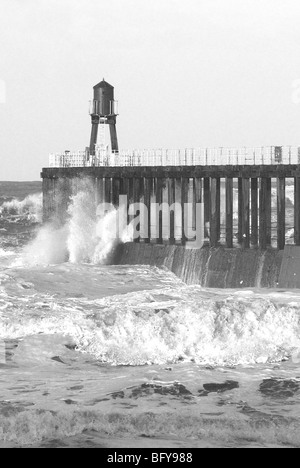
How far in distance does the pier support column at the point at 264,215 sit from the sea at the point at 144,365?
110 inches

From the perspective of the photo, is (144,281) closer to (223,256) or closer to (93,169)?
(223,256)

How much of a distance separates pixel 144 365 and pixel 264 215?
12.0 m

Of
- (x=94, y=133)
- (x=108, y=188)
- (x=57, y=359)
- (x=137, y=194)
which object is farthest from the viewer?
(x=94, y=133)

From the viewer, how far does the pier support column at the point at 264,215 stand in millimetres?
29422

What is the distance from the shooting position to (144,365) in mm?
18469

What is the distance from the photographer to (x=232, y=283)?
28.7 meters

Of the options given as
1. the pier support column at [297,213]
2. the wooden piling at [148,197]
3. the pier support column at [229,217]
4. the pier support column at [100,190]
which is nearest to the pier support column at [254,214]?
the pier support column at [229,217]

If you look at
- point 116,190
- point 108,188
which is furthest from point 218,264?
point 108,188

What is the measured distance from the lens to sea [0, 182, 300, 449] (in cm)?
1409

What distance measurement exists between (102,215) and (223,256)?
25.4 feet

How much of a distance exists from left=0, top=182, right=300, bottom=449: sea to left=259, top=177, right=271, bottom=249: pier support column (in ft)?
9.18

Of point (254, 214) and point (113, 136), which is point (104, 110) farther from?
point (254, 214)
